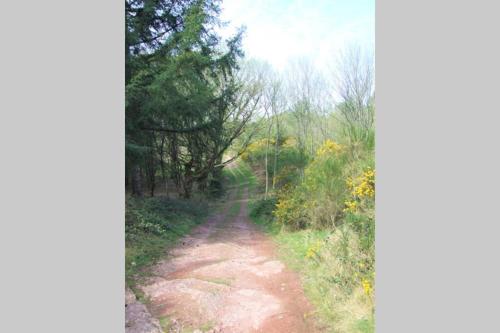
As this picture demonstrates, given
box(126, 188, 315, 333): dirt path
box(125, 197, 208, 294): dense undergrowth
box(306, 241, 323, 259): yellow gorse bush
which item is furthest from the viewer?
Result: box(125, 197, 208, 294): dense undergrowth

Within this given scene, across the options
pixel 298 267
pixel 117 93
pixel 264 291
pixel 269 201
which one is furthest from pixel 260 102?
pixel 117 93

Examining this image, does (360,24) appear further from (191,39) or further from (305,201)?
(305,201)

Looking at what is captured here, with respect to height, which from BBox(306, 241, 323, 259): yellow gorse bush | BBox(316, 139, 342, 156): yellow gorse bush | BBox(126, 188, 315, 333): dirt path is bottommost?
BBox(126, 188, 315, 333): dirt path

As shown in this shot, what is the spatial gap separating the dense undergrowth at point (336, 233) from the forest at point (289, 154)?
0.06ft

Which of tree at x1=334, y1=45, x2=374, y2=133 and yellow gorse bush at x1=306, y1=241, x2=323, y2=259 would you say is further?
yellow gorse bush at x1=306, y1=241, x2=323, y2=259

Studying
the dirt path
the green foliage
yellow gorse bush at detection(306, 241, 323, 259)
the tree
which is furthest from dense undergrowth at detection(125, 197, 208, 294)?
the tree

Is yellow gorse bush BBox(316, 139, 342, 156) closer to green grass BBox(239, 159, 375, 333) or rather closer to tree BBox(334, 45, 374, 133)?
tree BBox(334, 45, 374, 133)

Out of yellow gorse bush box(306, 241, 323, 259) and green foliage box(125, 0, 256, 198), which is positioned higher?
green foliage box(125, 0, 256, 198)

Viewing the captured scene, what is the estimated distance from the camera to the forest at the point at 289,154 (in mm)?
4012

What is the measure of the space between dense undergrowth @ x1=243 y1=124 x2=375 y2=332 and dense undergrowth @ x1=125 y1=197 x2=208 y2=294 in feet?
7.20

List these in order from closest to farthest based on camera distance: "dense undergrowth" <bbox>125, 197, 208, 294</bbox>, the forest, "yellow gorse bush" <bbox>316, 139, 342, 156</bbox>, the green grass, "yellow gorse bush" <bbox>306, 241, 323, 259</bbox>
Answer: the green grass < the forest < "yellow gorse bush" <bbox>306, 241, 323, 259</bbox> < "dense undergrowth" <bbox>125, 197, 208, 294</bbox> < "yellow gorse bush" <bbox>316, 139, 342, 156</bbox>

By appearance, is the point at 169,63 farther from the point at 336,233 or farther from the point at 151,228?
the point at 336,233

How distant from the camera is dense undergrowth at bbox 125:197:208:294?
197 inches

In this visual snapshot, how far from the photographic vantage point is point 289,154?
12398mm
